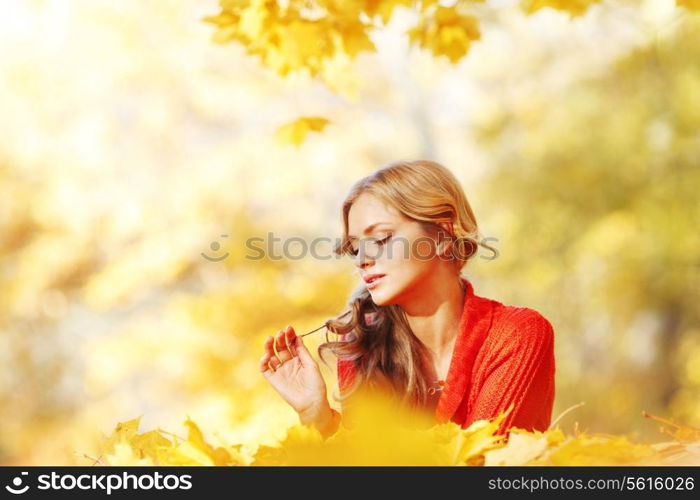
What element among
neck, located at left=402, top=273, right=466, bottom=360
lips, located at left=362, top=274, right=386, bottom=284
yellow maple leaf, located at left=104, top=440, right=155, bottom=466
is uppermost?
lips, located at left=362, top=274, right=386, bottom=284

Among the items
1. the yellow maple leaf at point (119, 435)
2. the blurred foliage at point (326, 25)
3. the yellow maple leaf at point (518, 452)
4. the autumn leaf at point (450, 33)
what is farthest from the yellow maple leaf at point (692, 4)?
the yellow maple leaf at point (119, 435)

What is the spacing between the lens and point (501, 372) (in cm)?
112

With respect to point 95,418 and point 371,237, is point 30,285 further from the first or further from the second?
point 371,237

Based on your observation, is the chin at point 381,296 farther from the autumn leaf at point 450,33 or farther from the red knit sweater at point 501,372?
the autumn leaf at point 450,33

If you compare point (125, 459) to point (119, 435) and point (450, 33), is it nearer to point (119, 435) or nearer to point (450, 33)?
point (119, 435)

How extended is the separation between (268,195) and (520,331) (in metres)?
4.55

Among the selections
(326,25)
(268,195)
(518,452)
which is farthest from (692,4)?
(268,195)

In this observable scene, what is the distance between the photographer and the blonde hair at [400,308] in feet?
4.00

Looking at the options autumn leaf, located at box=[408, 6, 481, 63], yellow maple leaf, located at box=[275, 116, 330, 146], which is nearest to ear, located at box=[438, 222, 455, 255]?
autumn leaf, located at box=[408, 6, 481, 63]

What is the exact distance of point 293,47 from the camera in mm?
1892

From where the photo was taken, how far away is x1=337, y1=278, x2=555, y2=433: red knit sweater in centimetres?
111

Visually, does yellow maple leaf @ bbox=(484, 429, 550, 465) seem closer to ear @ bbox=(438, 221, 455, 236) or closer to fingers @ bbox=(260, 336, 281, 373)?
fingers @ bbox=(260, 336, 281, 373)

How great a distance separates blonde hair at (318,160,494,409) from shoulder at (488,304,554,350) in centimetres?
13

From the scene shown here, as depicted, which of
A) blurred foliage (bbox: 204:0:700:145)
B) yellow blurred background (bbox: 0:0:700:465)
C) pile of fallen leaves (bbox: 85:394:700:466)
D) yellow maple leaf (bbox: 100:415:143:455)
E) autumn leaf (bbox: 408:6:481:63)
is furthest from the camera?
yellow blurred background (bbox: 0:0:700:465)
